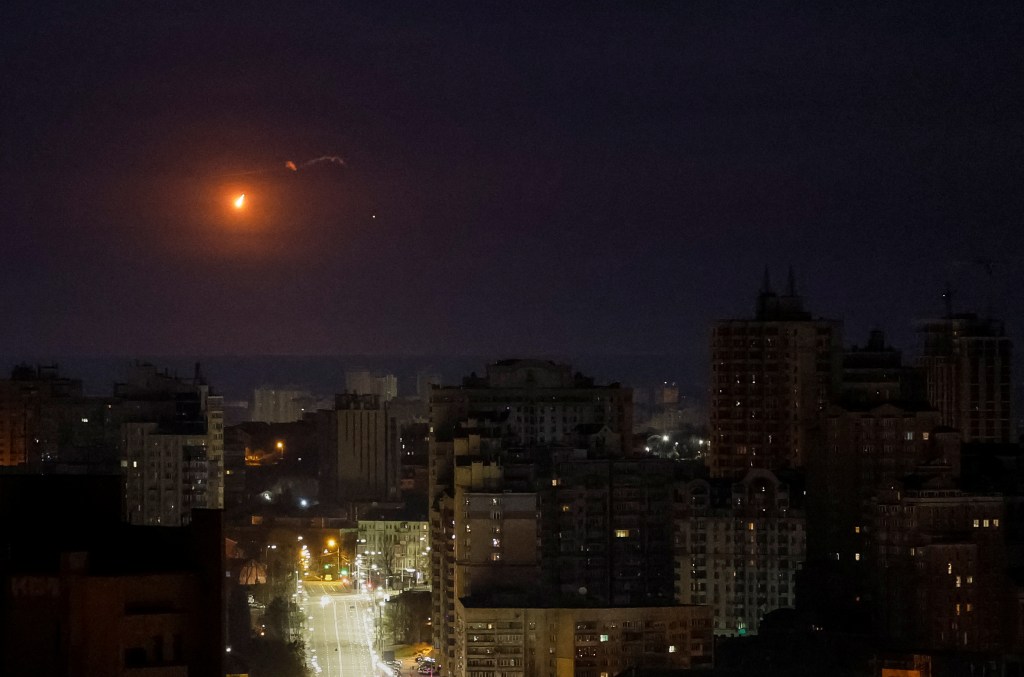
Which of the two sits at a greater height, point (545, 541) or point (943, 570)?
point (545, 541)

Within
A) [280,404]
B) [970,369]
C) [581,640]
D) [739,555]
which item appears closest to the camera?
[581,640]

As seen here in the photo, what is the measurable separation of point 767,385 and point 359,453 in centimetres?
1530

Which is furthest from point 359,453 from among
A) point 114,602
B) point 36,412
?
point 114,602

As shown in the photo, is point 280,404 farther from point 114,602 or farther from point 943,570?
point 114,602

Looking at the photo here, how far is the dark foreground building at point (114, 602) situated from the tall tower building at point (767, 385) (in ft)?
94.9

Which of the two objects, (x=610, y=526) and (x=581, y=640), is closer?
(x=581, y=640)

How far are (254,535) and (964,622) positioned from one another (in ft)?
47.6

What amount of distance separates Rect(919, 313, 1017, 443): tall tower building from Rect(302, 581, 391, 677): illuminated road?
476 inches

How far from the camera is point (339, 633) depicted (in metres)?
31.4

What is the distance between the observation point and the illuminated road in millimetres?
28828

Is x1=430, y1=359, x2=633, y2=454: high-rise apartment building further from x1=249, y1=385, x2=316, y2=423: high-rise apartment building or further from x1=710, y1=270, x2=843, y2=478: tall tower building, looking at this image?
x1=249, y1=385, x2=316, y2=423: high-rise apartment building

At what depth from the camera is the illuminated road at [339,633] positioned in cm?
2883

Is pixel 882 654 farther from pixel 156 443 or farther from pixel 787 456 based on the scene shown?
pixel 156 443

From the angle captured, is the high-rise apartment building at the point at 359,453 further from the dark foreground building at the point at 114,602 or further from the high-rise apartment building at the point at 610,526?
the dark foreground building at the point at 114,602
